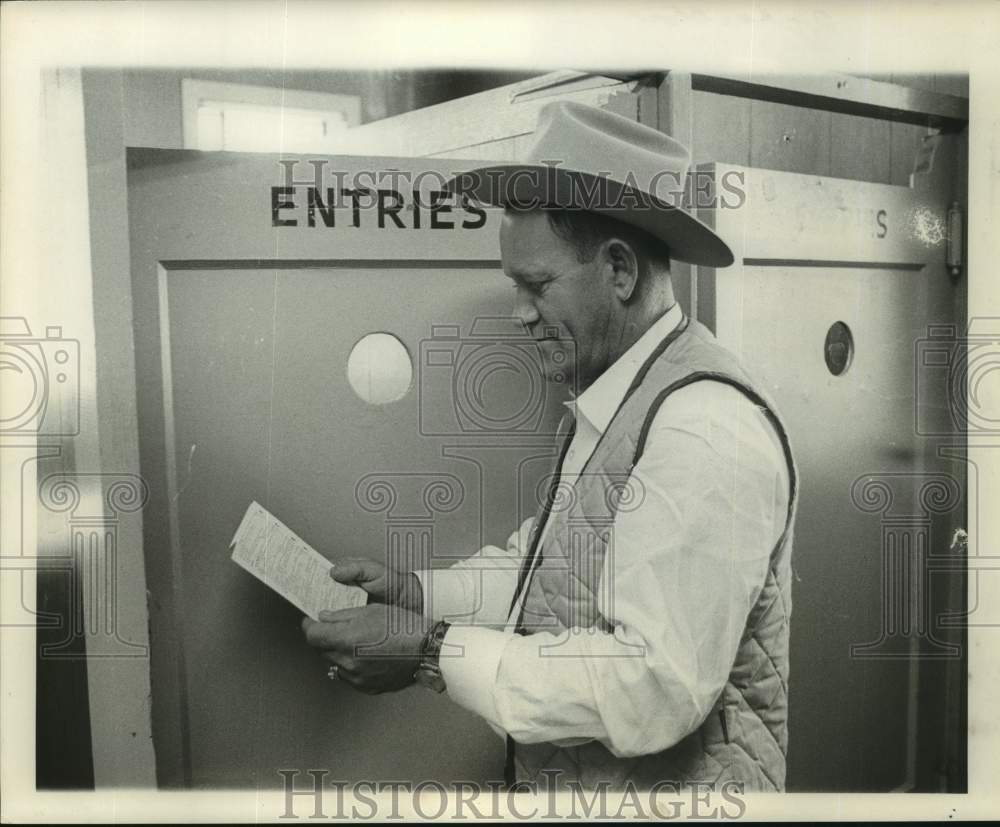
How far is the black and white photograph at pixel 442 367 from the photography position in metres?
1.44

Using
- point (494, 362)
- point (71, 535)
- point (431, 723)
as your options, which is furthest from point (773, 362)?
point (71, 535)

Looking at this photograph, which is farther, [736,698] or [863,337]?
[863,337]

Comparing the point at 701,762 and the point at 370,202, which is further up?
the point at 370,202

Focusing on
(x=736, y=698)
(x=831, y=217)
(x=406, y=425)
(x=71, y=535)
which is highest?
(x=831, y=217)

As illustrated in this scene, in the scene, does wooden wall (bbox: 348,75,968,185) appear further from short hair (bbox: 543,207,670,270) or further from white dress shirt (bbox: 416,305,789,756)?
white dress shirt (bbox: 416,305,789,756)

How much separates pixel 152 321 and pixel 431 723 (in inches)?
28.9

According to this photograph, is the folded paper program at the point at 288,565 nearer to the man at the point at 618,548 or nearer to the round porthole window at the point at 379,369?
the man at the point at 618,548

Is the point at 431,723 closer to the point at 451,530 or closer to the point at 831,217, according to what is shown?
the point at 451,530

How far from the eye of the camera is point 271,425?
4.84 feet

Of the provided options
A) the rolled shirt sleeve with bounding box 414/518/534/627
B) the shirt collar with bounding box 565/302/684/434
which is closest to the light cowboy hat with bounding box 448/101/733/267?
the shirt collar with bounding box 565/302/684/434

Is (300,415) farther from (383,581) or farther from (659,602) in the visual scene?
(659,602)

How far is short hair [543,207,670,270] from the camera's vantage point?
1.42 meters

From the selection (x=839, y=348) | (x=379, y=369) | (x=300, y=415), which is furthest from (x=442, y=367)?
(x=839, y=348)

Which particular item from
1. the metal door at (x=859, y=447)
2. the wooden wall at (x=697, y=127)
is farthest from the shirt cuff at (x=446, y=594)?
the wooden wall at (x=697, y=127)
